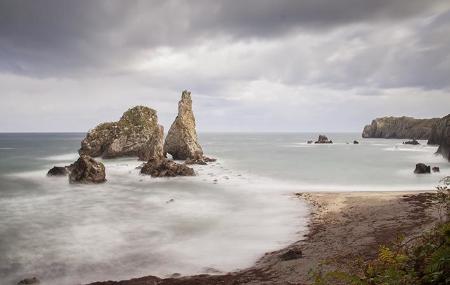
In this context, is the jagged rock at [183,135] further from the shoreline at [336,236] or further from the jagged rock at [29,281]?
the jagged rock at [29,281]

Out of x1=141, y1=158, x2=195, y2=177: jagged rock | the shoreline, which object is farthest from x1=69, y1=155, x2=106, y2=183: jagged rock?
the shoreline

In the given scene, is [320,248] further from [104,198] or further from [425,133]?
[425,133]

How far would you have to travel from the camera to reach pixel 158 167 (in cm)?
4631

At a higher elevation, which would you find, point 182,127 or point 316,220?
point 182,127

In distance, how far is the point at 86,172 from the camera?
40750mm

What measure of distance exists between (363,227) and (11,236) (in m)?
19.6

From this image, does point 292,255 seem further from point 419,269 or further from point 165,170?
point 165,170

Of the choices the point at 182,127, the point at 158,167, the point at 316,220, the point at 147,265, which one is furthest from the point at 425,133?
the point at 147,265

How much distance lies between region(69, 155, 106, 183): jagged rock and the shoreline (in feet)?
76.9

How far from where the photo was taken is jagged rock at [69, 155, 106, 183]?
4049 cm

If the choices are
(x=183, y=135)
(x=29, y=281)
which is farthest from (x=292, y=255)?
(x=183, y=135)

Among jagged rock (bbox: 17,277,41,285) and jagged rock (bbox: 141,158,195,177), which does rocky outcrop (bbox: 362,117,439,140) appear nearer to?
jagged rock (bbox: 141,158,195,177)

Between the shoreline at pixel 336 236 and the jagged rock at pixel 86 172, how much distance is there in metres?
23.4

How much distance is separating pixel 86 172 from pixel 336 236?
30.1 m
